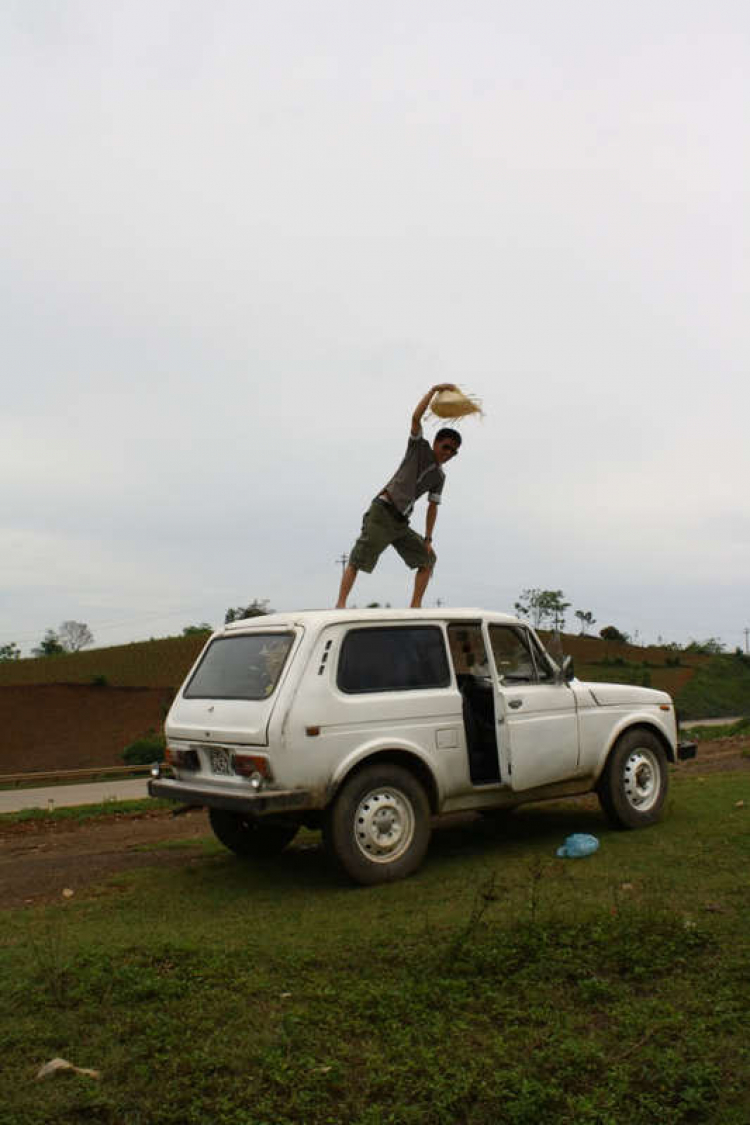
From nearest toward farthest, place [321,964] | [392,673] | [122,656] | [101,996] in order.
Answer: [101,996] < [321,964] < [392,673] < [122,656]

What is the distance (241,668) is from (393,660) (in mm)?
1072

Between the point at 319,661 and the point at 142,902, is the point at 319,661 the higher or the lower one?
the higher one

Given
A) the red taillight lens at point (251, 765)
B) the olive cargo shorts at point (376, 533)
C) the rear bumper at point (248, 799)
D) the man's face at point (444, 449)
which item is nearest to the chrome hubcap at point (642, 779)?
the olive cargo shorts at point (376, 533)

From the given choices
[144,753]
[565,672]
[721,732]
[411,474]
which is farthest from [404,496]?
[144,753]

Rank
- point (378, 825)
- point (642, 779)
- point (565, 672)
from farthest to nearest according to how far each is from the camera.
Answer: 1. point (642, 779)
2. point (565, 672)
3. point (378, 825)

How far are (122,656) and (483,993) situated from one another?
48759mm

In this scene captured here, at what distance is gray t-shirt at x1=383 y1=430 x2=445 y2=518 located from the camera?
27.4ft

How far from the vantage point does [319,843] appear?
841cm

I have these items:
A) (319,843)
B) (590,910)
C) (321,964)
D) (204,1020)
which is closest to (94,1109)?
(204,1020)

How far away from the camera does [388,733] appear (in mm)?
6570

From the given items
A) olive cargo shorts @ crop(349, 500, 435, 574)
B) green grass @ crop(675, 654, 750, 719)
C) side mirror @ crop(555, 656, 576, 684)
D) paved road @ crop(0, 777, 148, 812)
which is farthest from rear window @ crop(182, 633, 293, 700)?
green grass @ crop(675, 654, 750, 719)

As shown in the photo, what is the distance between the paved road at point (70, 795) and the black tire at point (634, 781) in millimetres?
10491

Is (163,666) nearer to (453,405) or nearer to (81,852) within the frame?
(81,852)

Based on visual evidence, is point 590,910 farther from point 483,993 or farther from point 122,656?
point 122,656
